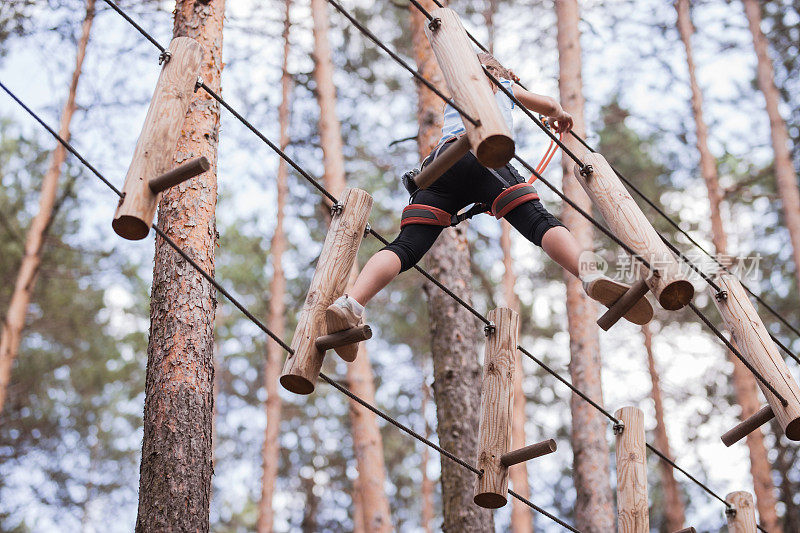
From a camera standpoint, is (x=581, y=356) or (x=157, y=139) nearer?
(x=157, y=139)

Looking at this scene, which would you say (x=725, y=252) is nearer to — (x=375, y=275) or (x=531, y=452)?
(x=531, y=452)

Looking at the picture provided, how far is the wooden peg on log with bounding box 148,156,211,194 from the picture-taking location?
96.9 inches

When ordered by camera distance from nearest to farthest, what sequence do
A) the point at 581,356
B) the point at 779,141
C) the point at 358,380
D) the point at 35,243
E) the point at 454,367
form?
the point at 454,367
the point at 581,356
the point at 358,380
the point at 35,243
the point at 779,141

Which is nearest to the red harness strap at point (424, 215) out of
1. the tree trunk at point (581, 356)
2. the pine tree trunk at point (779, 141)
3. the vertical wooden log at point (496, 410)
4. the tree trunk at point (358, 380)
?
the vertical wooden log at point (496, 410)

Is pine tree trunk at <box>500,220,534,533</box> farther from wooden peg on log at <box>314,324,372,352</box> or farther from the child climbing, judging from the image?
wooden peg on log at <box>314,324,372,352</box>

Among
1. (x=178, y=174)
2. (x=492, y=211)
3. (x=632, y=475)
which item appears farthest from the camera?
(x=632, y=475)

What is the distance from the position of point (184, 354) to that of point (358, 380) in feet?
15.3

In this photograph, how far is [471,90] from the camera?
253 cm

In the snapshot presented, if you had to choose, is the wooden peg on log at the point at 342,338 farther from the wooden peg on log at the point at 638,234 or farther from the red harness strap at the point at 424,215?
the wooden peg on log at the point at 638,234

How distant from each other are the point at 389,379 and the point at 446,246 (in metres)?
8.24

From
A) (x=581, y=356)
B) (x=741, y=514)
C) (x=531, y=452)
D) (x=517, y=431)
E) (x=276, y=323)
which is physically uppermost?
(x=276, y=323)

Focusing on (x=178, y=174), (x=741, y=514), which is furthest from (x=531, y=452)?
(x=178, y=174)

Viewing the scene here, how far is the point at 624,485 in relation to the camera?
3.64 m

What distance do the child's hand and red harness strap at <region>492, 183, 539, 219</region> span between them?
1.24ft
